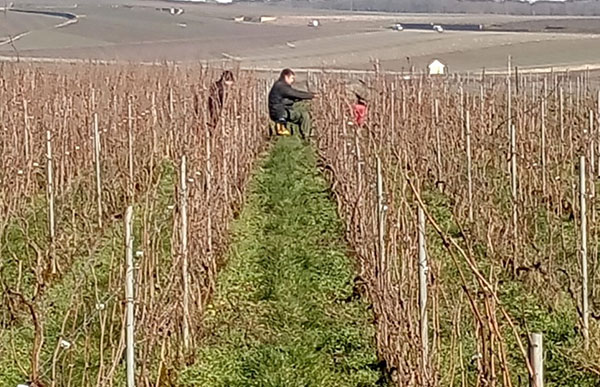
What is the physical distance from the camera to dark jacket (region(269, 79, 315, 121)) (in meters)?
16.4

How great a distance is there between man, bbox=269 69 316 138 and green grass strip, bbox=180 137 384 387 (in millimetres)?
6292

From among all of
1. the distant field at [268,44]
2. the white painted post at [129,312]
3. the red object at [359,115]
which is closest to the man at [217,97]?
the red object at [359,115]

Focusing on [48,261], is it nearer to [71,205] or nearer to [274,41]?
[71,205]

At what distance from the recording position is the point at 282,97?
16.7m

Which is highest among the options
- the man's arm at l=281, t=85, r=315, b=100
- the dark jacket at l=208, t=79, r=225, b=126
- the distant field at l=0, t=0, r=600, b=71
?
the distant field at l=0, t=0, r=600, b=71

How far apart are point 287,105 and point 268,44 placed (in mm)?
19303

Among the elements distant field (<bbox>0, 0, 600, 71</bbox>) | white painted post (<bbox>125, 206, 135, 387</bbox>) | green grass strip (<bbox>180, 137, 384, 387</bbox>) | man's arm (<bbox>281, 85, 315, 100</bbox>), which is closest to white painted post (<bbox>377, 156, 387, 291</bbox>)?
green grass strip (<bbox>180, 137, 384, 387</bbox>)

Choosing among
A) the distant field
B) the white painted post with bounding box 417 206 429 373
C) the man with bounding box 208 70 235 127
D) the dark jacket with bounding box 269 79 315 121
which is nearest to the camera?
the white painted post with bounding box 417 206 429 373

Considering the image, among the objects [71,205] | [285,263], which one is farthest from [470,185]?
[71,205]

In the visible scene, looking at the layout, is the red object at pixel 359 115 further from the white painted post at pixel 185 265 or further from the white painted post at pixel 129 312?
the white painted post at pixel 129 312

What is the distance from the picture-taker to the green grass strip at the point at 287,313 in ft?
18.9

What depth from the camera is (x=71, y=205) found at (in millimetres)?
8234

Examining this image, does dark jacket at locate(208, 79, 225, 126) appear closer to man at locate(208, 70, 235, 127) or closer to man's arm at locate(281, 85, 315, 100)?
man at locate(208, 70, 235, 127)

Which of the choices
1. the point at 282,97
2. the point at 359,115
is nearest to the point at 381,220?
the point at 359,115
